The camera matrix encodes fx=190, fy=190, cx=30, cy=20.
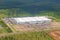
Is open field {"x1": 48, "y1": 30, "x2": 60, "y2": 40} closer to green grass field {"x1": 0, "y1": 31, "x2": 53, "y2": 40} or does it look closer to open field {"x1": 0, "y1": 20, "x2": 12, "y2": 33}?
green grass field {"x1": 0, "y1": 31, "x2": 53, "y2": 40}

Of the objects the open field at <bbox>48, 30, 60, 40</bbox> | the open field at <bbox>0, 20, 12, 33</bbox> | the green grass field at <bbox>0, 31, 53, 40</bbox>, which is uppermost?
the open field at <bbox>0, 20, 12, 33</bbox>

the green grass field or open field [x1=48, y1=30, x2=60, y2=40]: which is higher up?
the green grass field

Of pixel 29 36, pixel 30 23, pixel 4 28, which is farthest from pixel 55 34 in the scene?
pixel 4 28

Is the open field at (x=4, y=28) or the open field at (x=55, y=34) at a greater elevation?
the open field at (x=4, y=28)

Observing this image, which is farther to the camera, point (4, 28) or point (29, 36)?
point (4, 28)

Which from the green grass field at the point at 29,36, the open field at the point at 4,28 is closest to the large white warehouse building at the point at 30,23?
the open field at the point at 4,28

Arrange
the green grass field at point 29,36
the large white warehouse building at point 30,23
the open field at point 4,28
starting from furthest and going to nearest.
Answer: the large white warehouse building at point 30,23 < the open field at point 4,28 < the green grass field at point 29,36

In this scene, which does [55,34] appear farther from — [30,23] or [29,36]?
[30,23]

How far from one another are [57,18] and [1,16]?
7.40 metres

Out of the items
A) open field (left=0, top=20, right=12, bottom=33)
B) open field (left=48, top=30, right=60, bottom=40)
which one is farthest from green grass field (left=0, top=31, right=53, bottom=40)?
open field (left=0, top=20, right=12, bottom=33)

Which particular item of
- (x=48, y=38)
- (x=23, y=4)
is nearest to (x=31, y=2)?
(x=23, y=4)

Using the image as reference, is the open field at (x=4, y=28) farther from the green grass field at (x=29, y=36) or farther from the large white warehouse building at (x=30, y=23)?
the green grass field at (x=29, y=36)

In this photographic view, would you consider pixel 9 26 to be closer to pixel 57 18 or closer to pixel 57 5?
pixel 57 18

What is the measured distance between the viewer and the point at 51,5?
32031 millimetres
